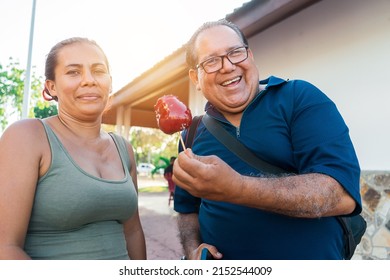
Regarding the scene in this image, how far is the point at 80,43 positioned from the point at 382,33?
9.78 feet

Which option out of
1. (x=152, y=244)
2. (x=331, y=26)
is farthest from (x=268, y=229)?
(x=152, y=244)

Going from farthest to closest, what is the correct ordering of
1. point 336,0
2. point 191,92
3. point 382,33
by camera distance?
point 191,92, point 336,0, point 382,33

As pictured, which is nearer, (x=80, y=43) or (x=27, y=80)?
(x=80, y=43)

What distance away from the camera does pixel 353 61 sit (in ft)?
11.5

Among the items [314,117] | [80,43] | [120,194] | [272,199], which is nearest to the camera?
[272,199]

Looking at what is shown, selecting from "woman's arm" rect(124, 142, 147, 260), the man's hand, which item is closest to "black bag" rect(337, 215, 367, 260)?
the man's hand

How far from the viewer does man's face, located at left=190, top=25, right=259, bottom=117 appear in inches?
64.5

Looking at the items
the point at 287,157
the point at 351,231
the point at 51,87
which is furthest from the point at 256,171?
the point at 51,87

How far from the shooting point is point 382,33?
3.23 meters

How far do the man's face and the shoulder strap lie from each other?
0.12 m

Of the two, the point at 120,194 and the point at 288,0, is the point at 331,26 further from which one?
the point at 120,194

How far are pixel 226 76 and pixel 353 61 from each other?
2.48 meters

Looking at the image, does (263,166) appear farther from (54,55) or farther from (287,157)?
(54,55)

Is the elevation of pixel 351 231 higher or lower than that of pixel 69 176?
lower
